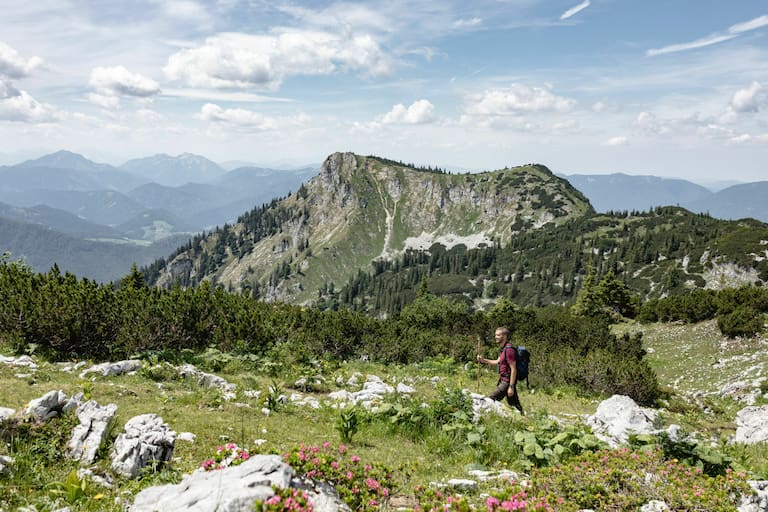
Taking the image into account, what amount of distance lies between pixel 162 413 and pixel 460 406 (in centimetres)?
765

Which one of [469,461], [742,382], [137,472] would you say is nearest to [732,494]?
[469,461]

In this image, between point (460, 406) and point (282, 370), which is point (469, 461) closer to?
point (460, 406)

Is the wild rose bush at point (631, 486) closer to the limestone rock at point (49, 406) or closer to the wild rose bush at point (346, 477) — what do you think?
the wild rose bush at point (346, 477)

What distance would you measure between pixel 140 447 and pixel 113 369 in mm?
9078

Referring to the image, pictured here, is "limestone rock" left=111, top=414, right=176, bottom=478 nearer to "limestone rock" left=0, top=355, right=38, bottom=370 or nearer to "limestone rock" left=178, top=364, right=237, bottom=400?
"limestone rock" left=178, top=364, right=237, bottom=400

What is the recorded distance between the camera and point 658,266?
494ft

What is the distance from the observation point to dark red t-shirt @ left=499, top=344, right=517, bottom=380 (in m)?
13.0

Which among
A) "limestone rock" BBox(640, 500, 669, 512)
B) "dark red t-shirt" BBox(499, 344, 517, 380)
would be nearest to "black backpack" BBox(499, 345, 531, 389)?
"dark red t-shirt" BBox(499, 344, 517, 380)

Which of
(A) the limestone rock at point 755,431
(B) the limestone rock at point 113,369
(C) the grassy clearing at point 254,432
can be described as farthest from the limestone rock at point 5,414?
(A) the limestone rock at point 755,431

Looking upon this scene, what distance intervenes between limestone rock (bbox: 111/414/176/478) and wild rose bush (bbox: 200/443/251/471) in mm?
1787

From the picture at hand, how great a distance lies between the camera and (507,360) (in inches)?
515

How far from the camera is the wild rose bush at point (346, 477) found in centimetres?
591

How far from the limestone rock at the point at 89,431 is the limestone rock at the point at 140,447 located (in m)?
0.35

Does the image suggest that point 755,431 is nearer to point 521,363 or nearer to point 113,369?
point 521,363
